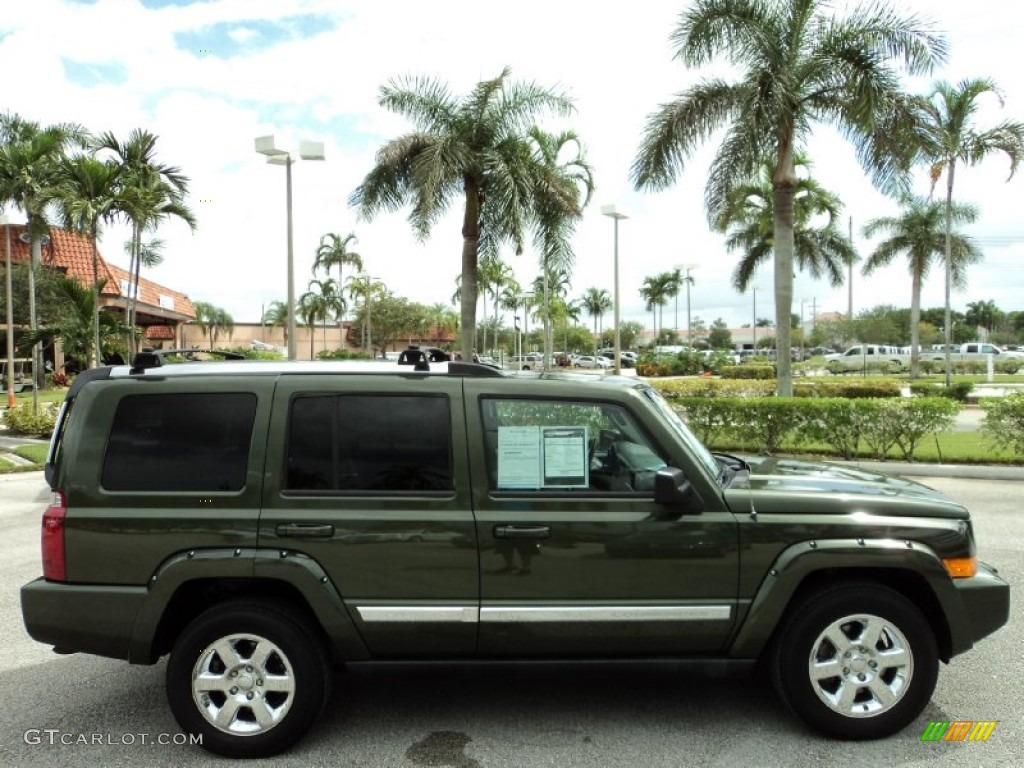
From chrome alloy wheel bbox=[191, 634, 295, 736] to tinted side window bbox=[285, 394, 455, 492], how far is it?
0.74 m

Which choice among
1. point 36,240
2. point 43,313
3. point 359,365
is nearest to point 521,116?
point 359,365

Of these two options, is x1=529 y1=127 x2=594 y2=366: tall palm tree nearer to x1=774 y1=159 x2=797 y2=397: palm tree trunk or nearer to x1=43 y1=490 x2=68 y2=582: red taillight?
x1=774 y1=159 x2=797 y2=397: palm tree trunk

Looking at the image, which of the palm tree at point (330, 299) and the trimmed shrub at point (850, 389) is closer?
the trimmed shrub at point (850, 389)

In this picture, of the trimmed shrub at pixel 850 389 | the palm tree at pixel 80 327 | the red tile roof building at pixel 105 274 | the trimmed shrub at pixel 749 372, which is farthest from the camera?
the trimmed shrub at pixel 749 372

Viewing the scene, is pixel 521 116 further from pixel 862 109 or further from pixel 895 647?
pixel 895 647

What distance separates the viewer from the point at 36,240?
107 ft

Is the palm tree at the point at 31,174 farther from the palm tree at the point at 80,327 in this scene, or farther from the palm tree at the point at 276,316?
the palm tree at the point at 276,316

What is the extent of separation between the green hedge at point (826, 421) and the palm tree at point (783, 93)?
4305 millimetres

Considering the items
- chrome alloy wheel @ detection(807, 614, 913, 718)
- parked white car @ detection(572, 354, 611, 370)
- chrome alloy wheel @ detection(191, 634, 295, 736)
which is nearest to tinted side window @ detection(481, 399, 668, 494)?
chrome alloy wheel @ detection(807, 614, 913, 718)

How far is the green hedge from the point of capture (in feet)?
38.9

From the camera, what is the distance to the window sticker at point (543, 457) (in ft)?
11.7

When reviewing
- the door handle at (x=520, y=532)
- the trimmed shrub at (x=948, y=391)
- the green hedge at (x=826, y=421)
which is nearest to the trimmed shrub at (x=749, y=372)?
the trimmed shrub at (x=948, y=391)

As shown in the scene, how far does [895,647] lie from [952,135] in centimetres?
2777

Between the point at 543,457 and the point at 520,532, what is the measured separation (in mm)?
354
